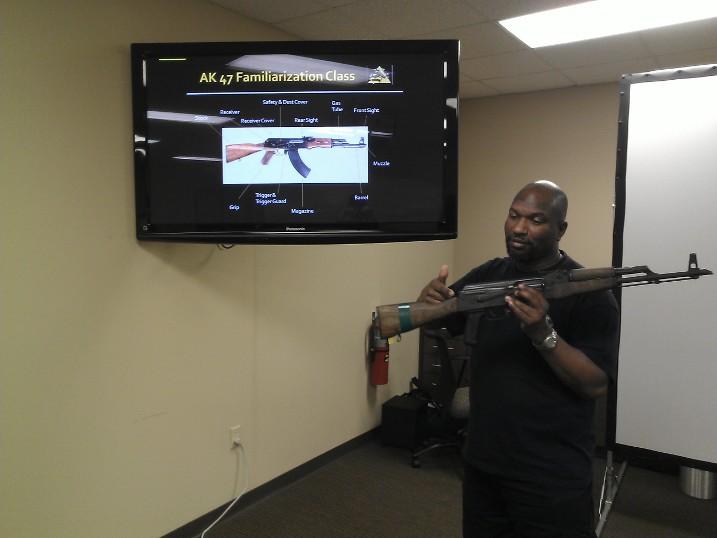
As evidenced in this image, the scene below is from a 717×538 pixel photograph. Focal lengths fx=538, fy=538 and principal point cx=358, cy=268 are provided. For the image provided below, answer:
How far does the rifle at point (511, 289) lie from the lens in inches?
58.0

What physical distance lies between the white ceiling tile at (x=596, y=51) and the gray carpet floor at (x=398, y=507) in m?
2.68

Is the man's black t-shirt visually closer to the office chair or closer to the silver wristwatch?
the silver wristwatch

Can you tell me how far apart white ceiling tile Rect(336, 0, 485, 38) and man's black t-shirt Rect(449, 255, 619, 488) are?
171 cm

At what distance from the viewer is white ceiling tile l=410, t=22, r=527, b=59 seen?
300cm

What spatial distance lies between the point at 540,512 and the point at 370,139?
1.44m

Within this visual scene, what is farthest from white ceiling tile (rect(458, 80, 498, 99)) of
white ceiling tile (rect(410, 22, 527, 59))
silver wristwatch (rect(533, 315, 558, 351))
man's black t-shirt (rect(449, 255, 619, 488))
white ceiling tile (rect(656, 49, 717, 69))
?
silver wristwatch (rect(533, 315, 558, 351))

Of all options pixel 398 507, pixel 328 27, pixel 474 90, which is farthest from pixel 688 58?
pixel 398 507

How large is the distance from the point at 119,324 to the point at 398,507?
182cm

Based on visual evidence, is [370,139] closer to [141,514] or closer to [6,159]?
[6,159]

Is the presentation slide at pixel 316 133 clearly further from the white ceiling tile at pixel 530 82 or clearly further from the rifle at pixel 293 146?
the white ceiling tile at pixel 530 82

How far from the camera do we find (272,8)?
274 cm

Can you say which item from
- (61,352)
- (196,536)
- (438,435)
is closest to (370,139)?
(61,352)

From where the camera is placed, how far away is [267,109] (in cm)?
216

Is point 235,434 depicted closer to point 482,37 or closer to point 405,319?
point 405,319
